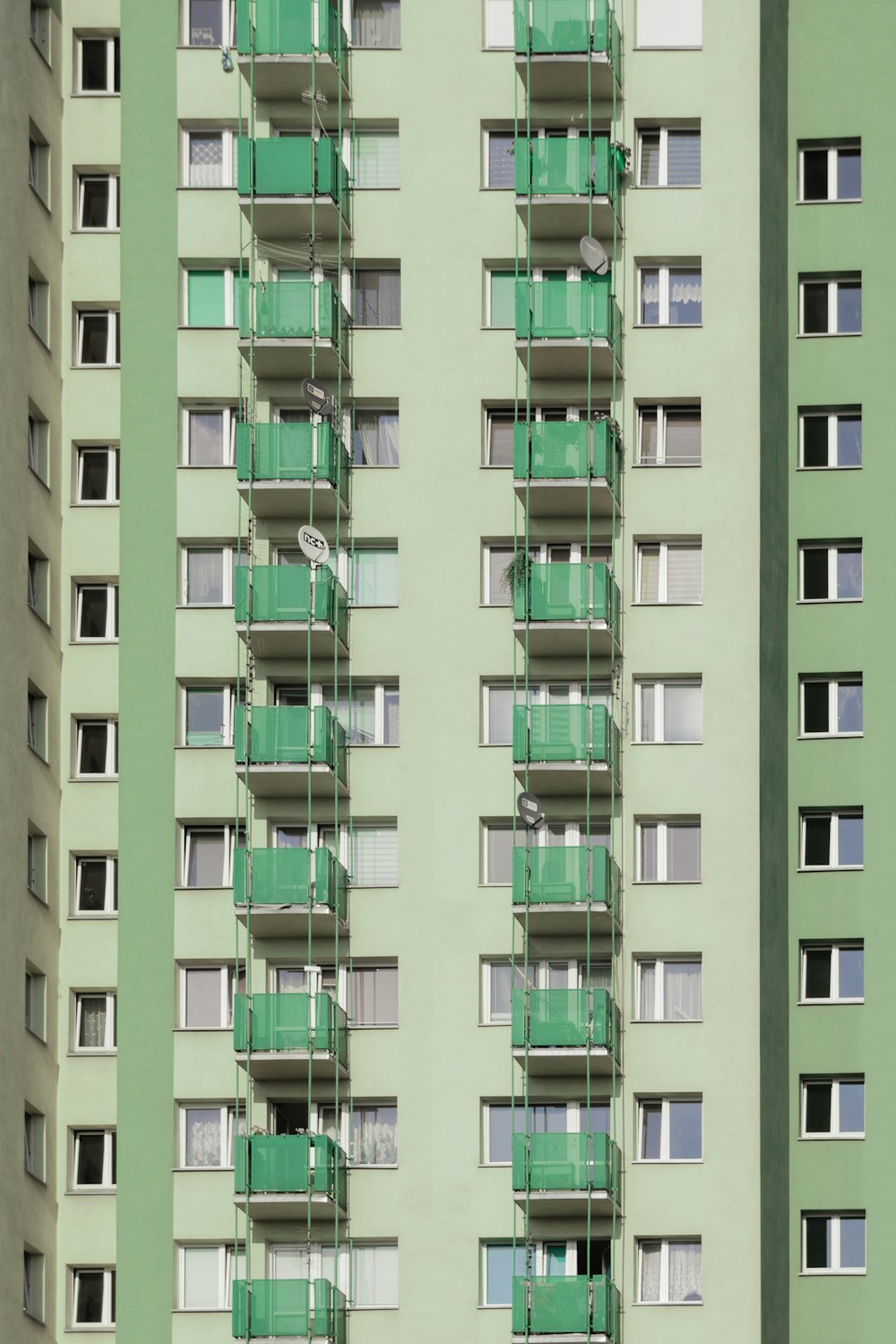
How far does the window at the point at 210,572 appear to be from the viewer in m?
56.5

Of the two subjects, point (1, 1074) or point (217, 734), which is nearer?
point (1, 1074)

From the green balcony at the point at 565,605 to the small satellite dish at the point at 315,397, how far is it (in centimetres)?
487

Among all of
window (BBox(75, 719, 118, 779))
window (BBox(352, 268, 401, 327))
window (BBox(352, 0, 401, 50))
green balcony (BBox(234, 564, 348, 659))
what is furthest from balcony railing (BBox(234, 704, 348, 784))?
window (BBox(352, 0, 401, 50))

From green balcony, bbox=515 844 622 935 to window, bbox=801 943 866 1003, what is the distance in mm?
4883

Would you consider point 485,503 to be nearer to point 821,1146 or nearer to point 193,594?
point 193,594

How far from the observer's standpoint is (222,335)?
188 ft

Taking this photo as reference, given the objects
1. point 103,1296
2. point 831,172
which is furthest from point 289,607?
→ point 831,172

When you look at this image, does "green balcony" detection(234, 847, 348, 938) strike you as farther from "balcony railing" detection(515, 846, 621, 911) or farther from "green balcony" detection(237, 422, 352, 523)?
"green balcony" detection(237, 422, 352, 523)

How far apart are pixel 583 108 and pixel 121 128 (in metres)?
9.00

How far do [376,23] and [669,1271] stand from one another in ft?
80.9

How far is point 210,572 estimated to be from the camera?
56.7 m

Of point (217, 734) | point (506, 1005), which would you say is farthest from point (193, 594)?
point (506, 1005)

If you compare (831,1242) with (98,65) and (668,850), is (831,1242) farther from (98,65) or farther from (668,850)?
(98,65)

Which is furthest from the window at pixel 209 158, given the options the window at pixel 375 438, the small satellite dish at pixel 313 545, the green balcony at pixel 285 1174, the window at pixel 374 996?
the green balcony at pixel 285 1174
